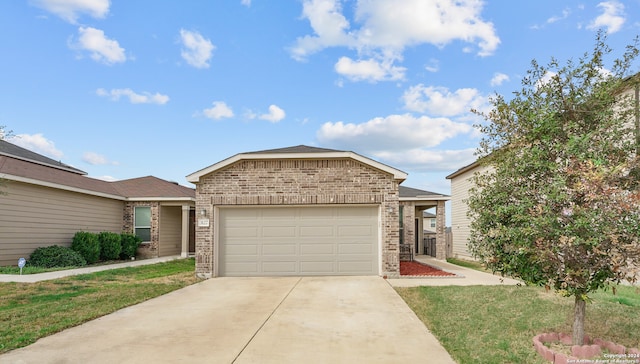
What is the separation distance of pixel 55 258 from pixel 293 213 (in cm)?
979

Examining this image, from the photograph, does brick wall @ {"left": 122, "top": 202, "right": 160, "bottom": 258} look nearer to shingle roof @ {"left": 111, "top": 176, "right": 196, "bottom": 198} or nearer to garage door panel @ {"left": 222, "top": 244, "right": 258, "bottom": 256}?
shingle roof @ {"left": 111, "top": 176, "right": 196, "bottom": 198}

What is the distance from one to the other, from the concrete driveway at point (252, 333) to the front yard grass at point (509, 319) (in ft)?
1.18

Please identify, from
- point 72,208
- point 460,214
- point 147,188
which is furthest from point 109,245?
point 460,214

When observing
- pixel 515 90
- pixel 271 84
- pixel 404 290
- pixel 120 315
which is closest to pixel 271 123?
pixel 271 84

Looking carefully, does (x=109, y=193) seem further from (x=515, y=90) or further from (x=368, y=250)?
(x=515, y=90)

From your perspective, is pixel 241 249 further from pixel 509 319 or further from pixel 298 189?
pixel 509 319

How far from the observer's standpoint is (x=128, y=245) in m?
18.6

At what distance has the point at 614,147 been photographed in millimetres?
4562

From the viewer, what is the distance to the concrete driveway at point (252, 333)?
4828mm

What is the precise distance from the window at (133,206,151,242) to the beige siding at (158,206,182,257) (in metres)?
0.66

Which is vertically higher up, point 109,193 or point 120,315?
point 109,193

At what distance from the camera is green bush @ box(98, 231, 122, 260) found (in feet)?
56.4

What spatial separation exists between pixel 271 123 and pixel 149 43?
6160mm

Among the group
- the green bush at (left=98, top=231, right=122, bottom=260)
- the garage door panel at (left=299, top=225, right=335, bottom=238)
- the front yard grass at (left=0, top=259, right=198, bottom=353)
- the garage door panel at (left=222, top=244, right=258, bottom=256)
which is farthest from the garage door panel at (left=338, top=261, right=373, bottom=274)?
the green bush at (left=98, top=231, right=122, bottom=260)
